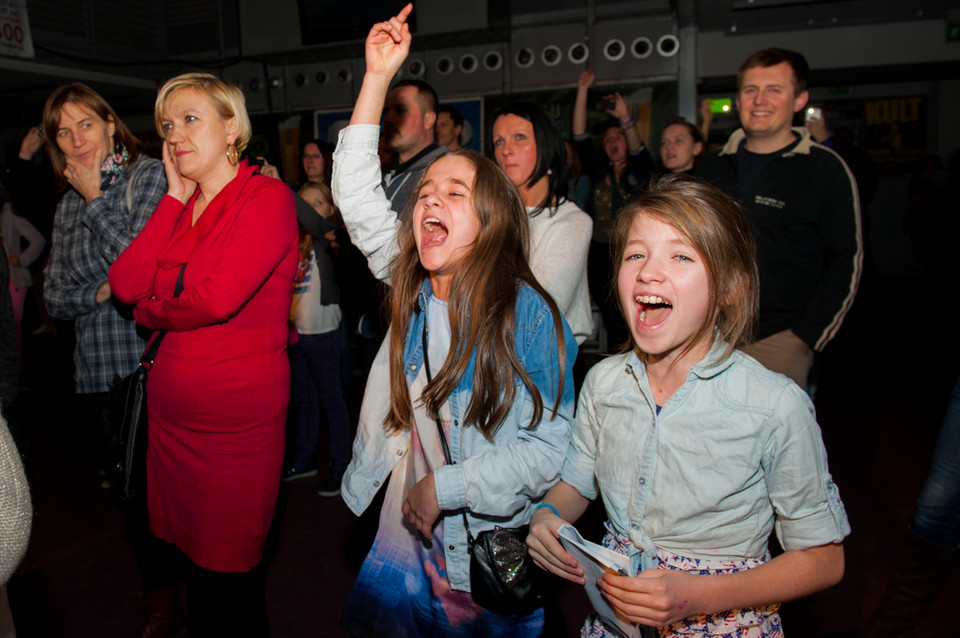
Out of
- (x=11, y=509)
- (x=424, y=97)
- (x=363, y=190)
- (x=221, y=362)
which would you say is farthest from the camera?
(x=424, y=97)

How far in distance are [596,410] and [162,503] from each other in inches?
Answer: 57.3

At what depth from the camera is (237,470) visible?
1.93m

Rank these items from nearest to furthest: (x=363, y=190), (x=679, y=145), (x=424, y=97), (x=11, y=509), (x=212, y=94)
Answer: (x=11, y=509)
(x=363, y=190)
(x=212, y=94)
(x=424, y=97)
(x=679, y=145)

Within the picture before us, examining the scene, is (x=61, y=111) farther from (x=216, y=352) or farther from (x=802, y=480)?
(x=802, y=480)

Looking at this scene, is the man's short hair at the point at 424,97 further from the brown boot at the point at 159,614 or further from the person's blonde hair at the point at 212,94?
the brown boot at the point at 159,614

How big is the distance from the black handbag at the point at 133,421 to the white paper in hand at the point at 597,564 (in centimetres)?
142

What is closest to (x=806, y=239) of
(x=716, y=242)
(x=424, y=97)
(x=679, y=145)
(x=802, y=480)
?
(x=716, y=242)

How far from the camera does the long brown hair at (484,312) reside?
4.76 feet

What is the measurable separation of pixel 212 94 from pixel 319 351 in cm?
186

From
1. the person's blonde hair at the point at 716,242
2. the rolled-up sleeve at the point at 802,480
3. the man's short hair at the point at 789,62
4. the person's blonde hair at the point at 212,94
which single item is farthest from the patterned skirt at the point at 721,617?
the man's short hair at the point at 789,62

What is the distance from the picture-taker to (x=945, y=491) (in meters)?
1.96

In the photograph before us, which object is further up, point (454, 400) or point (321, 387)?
point (454, 400)

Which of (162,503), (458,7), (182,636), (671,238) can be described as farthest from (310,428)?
(458,7)

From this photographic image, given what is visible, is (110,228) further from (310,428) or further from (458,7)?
(458,7)
